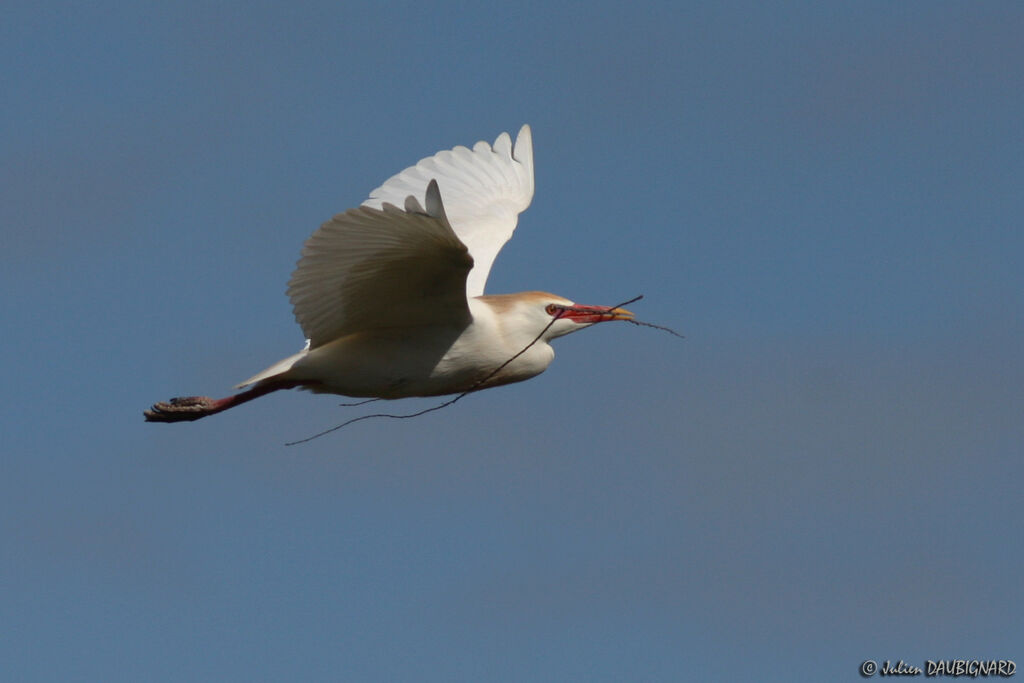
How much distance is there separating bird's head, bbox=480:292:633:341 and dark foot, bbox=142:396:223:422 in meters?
2.67

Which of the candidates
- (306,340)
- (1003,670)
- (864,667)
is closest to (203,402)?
(306,340)

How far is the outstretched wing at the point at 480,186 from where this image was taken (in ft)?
56.6

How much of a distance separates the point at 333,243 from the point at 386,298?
1.09 meters

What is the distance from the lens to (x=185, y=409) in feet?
48.2

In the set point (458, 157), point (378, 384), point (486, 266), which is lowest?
point (378, 384)

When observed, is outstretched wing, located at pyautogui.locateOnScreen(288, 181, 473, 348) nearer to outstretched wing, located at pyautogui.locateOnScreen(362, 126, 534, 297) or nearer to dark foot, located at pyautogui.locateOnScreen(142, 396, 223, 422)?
dark foot, located at pyautogui.locateOnScreen(142, 396, 223, 422)

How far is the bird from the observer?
492 inches

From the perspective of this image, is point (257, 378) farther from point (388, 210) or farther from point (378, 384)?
point (388, 210)

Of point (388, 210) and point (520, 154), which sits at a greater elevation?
point (520, 154)

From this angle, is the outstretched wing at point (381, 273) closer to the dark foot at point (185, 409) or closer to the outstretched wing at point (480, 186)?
the dark foot at point (185, 409)

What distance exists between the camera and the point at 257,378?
13.6m

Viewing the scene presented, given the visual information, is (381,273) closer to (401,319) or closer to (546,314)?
(401,319)

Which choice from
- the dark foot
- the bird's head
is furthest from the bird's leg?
the bird's head

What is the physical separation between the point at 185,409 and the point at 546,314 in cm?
341
